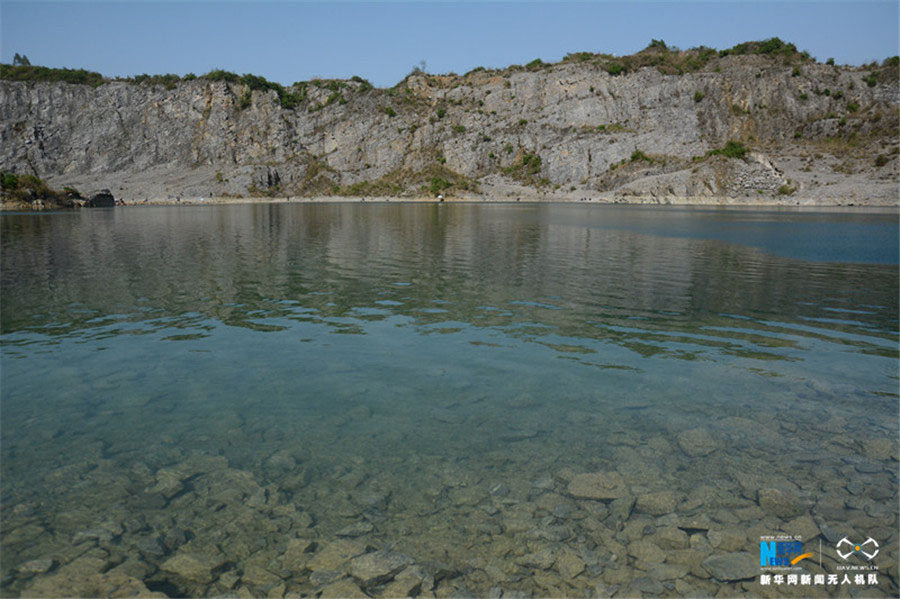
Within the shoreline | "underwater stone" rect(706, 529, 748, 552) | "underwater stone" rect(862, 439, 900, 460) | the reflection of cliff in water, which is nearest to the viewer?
"underwater stone" rect(706, 529, 748, 552)

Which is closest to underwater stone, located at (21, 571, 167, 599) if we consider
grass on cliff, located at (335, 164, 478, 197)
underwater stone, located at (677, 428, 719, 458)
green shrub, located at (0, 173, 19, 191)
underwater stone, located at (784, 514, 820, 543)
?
underwater stone, located at (784, 514, 820, 543)

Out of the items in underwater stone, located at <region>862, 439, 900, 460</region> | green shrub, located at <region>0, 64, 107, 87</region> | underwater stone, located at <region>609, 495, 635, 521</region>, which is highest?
green shrub, located at <region>0, 64, 107, 87</region>

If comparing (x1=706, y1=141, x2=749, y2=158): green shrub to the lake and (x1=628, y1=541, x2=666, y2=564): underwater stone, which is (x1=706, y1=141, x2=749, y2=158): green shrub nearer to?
the lake

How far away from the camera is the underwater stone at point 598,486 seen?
27.2ft

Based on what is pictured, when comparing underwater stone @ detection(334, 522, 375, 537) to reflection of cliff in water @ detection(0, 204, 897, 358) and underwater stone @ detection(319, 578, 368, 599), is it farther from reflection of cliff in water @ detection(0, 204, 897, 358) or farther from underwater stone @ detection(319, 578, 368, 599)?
reflection of cliff in water @ detection(0, 204, 897, 358)

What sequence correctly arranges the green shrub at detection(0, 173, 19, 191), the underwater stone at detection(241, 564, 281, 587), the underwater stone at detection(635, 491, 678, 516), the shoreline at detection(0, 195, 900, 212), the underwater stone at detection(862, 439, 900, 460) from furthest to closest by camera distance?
the shoreline at detection(0, 195, 900, 212) < the green shrub at detection(0, 173, 19, 191) < the underwater stone at detection(862, 439, 900, 460) < the underwater stone at detection(635, 491, 678, 516) < the underwater stone at detection(241, 564, 281, 587)

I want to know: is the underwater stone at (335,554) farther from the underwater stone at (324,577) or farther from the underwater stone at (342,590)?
the underwater stone at (342,590)

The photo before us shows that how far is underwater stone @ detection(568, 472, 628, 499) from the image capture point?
8.30 meters

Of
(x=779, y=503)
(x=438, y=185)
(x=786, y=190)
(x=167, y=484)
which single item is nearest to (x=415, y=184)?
(x=438, y=185)

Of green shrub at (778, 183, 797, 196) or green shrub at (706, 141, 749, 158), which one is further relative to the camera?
green shrub at (706, 141, 749, 158)

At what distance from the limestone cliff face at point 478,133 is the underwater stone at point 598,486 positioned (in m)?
124

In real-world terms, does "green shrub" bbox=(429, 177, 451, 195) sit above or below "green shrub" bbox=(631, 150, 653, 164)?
below

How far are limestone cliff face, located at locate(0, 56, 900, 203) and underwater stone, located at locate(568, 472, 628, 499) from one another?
406ft

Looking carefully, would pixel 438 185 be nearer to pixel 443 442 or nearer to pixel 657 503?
pixel 443 442
